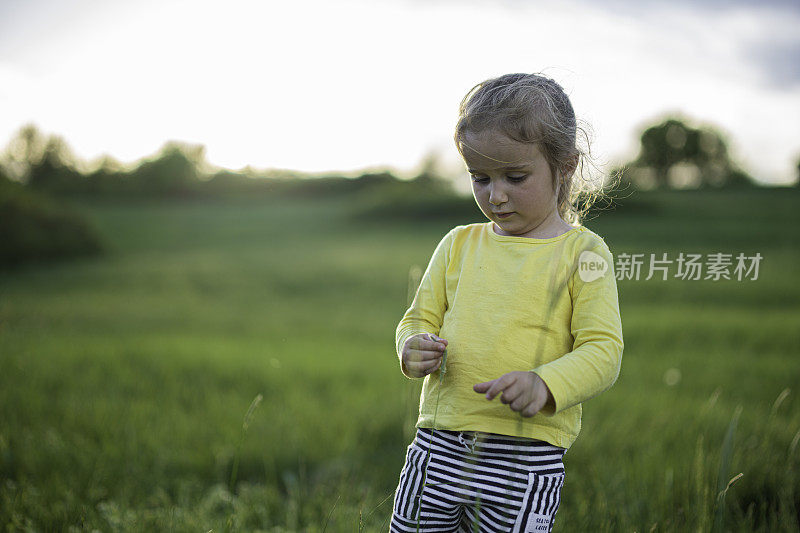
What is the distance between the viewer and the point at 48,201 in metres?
20.4

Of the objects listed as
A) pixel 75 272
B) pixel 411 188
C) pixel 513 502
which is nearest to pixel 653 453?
pixel 513 502

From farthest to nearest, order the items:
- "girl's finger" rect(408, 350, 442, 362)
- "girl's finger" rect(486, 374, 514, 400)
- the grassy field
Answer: the grassy field < "girl's finger" rect(408, 350, 442, 362) < "girl's finger" rect(486, 374, 514, 400)

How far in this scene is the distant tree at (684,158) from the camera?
50.8 ft

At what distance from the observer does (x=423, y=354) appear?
1.46m

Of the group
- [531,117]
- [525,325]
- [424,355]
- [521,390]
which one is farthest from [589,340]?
[531,117]

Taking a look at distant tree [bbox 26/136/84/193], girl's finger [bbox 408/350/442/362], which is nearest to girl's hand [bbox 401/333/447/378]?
girl's finger [bbox 408/350/442/362]

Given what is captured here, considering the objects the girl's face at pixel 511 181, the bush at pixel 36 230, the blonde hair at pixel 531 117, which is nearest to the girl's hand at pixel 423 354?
the girl's face at pixel 511 181

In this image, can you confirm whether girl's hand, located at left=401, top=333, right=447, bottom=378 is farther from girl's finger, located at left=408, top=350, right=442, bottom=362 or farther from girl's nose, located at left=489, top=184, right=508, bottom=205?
girl's nose, located at left=489, top=184, right=508, bottom=205

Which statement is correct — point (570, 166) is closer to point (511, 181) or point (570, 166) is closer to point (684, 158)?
point (511, 181)

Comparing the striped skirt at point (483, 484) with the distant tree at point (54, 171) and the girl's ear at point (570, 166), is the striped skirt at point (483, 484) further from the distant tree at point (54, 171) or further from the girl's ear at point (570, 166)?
the distant tree at point (54, 171)

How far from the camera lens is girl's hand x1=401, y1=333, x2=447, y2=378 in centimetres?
146

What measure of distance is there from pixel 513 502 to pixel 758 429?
2.64 m

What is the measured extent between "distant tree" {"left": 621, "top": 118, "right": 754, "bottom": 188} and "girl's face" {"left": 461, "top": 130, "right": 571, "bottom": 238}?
46.4 feet

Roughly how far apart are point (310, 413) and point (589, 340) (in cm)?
294
